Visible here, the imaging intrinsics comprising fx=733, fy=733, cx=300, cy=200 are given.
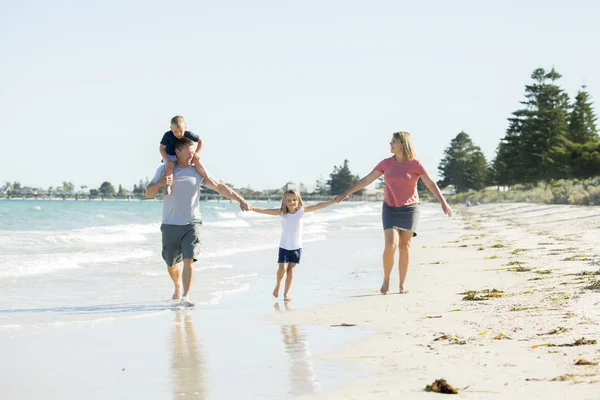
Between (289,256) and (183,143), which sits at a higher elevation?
(183,143)

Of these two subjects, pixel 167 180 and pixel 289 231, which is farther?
pixel 289 231

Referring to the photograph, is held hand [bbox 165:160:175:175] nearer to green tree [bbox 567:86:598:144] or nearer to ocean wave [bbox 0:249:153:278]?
ocean wave [bbox 0:249:153:278]

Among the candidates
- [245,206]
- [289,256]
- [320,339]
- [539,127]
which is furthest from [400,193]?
[539,127]

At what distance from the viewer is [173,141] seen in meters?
7.61

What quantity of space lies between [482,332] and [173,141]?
12.6 ft

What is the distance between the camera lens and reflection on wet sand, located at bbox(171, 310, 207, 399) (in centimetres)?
410

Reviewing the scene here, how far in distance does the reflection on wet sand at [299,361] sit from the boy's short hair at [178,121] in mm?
2409

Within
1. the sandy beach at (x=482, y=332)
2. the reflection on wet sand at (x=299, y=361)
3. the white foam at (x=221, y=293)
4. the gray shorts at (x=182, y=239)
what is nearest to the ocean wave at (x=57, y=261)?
the white foam at (x=221, y=293)

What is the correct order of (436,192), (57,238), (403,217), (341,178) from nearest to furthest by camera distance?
1. (403,217)
2. (436,192)
3. (57,238)
4. (341,178)

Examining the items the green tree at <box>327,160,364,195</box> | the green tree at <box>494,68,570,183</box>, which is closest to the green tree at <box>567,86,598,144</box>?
the green tree at <box>494,68,570,183</box>

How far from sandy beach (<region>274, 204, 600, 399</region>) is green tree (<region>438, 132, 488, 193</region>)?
321ft

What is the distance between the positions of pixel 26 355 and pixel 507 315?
3719mm

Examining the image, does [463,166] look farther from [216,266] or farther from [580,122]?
[216,266]

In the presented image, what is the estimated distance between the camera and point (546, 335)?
5.00 metres
